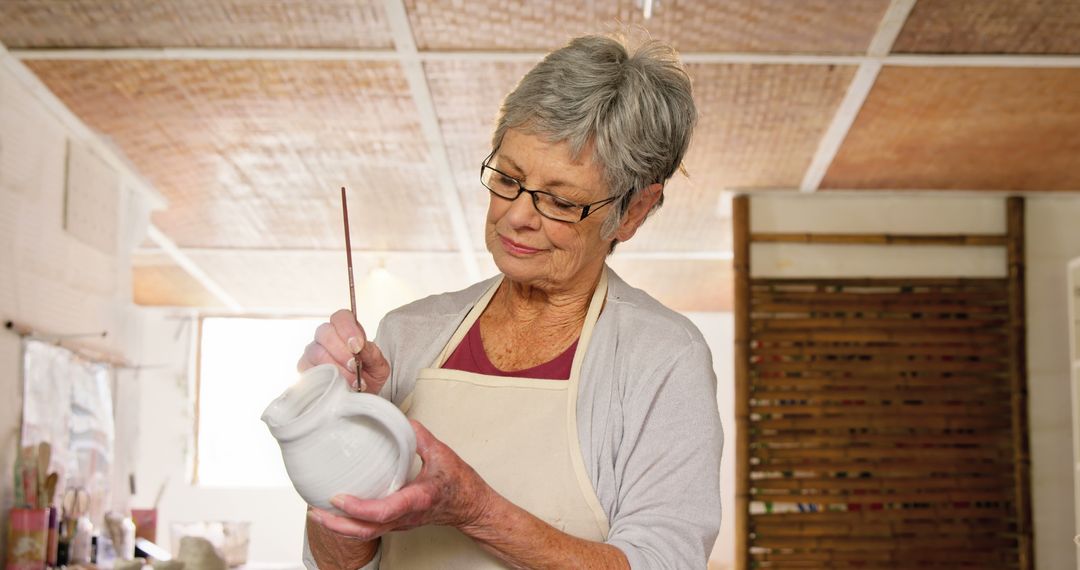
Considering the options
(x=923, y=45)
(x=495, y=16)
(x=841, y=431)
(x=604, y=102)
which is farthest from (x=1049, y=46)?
(x=604, y=102)

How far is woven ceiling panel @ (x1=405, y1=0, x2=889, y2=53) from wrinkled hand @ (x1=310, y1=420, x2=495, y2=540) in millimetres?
2321

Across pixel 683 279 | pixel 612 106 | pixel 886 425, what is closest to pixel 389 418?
pixel 612 106

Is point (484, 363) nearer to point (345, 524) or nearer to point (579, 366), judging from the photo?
point (579, 366)

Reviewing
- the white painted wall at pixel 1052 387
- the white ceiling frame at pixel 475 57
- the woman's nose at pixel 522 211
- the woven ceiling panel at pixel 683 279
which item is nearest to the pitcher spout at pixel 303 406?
the woman's nose at pixel 522 211

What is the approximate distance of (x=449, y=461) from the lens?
4.59 feet

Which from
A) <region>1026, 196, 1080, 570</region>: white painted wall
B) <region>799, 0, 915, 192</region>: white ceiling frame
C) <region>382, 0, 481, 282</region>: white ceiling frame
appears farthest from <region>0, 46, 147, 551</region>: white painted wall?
<region>1026, 196, 1080, 570</region>: white painted wall

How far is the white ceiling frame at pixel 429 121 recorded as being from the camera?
12.2 ft

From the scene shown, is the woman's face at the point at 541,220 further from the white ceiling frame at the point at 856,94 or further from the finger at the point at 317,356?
the white ceiling frame at the point at 856,94

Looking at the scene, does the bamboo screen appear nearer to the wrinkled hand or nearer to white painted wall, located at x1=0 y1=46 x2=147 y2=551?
white painted wall, located at x1=0 y1=46 x2=147 y2=551

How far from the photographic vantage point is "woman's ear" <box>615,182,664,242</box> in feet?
5.97

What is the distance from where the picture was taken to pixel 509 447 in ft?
5.81

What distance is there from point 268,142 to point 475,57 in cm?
120

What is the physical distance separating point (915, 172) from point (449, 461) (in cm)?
420

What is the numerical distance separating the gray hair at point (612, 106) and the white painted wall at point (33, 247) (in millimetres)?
2843
